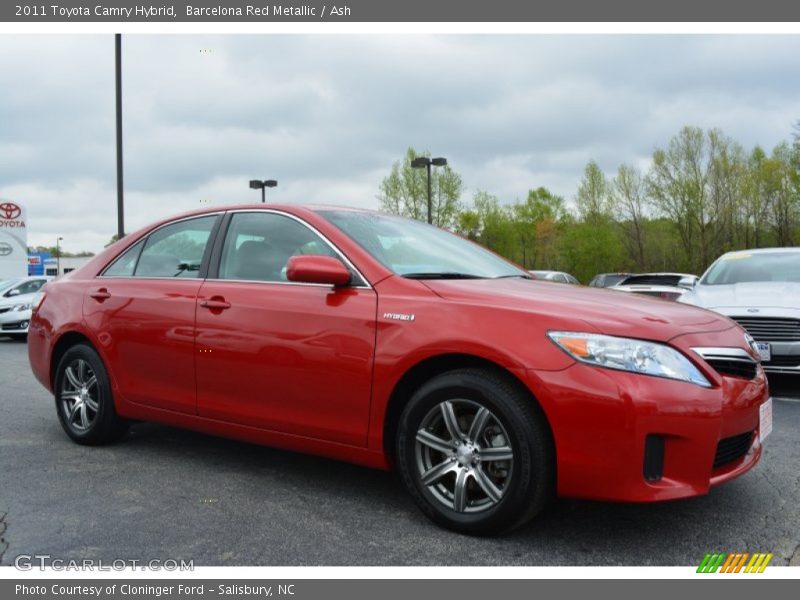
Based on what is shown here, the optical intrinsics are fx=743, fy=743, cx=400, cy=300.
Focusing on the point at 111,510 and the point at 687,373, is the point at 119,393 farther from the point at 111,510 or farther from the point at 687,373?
the point at 687,373

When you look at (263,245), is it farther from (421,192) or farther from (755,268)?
(421,192)

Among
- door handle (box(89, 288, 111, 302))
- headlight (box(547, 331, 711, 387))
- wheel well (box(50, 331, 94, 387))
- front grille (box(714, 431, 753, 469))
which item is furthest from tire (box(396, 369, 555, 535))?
wheel well (box(50, 331, 94, 387))

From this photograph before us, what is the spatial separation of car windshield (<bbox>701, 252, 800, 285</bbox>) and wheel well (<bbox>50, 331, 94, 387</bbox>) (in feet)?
21.4

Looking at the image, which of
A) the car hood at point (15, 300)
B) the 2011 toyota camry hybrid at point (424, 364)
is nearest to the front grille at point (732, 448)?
the 2011 toyota camry hybrid at point (424, 364)

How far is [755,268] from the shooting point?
8320 mm

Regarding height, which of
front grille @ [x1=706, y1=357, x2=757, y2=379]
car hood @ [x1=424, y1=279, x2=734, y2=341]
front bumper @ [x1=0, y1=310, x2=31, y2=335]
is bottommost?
front bumper @ [x1=0, y1=310, x2=31, y2=335]

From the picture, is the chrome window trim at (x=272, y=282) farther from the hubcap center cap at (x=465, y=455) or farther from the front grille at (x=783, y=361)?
the front grille at (x=783, y=361)

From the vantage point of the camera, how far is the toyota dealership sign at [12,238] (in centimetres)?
2863

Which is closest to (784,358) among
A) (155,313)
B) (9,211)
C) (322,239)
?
(322,239)

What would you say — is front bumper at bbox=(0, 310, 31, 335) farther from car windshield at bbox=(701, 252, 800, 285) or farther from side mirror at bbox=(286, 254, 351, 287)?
side mirror at bbox=(286, 254, 351, 287)

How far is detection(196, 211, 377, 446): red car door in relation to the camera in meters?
3.50

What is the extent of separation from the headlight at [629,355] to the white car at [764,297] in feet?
13.8
